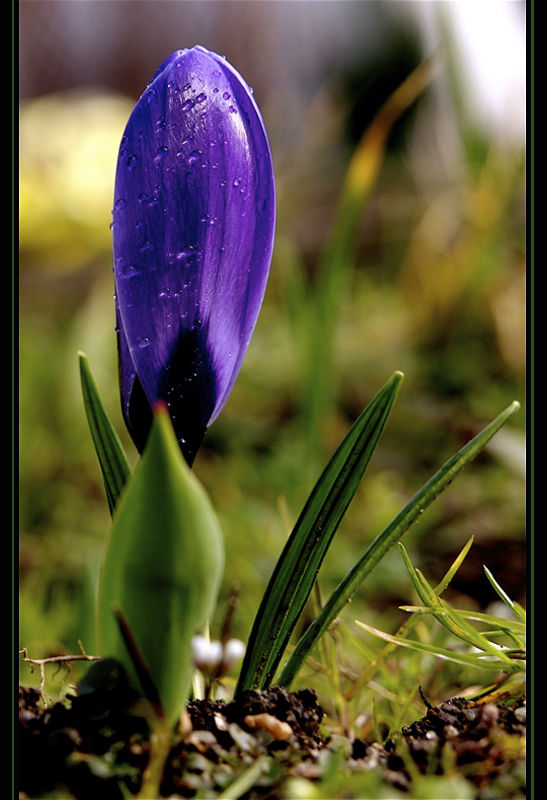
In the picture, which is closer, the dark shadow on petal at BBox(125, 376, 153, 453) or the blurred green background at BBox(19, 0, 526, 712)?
the dark shadow on petal at BBox(125, 376, 153, 453)

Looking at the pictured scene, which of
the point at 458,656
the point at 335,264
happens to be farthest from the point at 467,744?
the point at 335,264

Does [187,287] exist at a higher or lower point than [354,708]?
higher

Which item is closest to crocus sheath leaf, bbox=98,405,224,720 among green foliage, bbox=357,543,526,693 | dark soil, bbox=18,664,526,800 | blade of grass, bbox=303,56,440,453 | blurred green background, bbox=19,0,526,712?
dark soil, bbox=18,664,526,800

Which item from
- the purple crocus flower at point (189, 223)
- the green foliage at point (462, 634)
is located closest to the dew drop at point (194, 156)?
the purple crocus flower at point (189, 223)

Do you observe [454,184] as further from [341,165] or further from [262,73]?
[262,73]

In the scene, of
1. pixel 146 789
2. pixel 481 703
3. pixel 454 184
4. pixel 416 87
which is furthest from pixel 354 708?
pixel 454 184

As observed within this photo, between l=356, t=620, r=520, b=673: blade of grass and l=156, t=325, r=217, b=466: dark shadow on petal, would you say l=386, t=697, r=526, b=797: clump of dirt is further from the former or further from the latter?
l=156, t=325, r=217, b=466: dark shadow on petal

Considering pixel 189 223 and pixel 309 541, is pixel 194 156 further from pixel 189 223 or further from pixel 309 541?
pixel 309 541

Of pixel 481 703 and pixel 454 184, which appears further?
pixel 454 184
